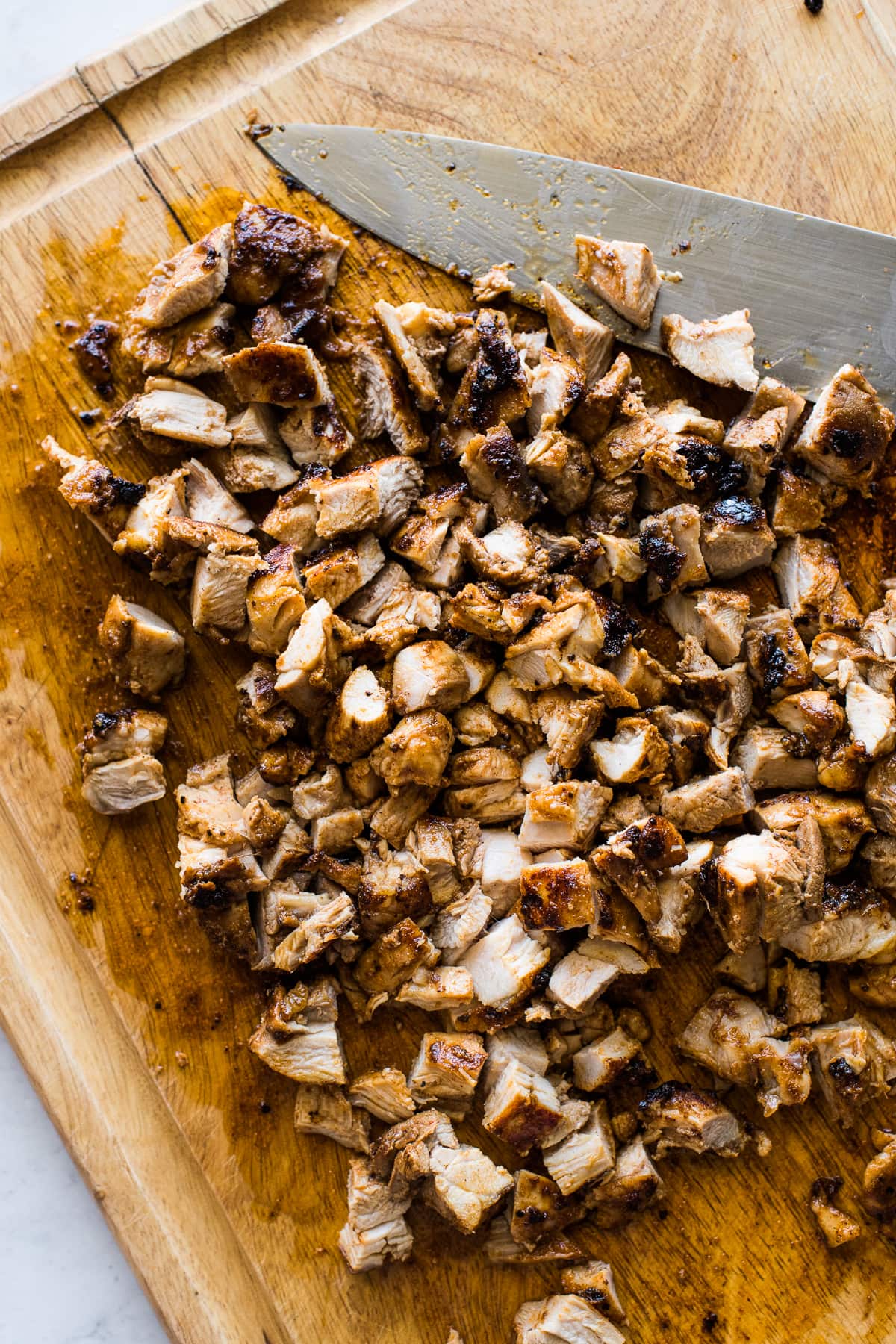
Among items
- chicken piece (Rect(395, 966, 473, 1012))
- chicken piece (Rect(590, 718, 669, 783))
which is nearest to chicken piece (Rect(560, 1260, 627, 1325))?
chicken piece (Rect(395, 966, 473, 1012))

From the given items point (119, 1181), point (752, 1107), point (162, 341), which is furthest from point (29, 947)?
point (752, 1107)

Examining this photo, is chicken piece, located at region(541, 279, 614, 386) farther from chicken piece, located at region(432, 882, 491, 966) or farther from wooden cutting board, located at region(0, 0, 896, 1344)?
chicken piece, located at region(432, 882, 491, 966)

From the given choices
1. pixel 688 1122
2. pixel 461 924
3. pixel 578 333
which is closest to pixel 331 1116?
pixel 461 924

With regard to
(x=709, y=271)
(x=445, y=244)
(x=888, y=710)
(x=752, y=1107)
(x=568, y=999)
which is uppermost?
(x=445, y=244)

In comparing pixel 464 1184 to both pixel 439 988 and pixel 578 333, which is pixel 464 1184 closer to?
pixel 439 988

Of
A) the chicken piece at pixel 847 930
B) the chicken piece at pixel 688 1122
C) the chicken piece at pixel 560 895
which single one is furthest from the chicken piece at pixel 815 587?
the chicken piece at pixel 688 1122

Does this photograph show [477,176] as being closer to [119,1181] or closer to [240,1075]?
[240,1075]
